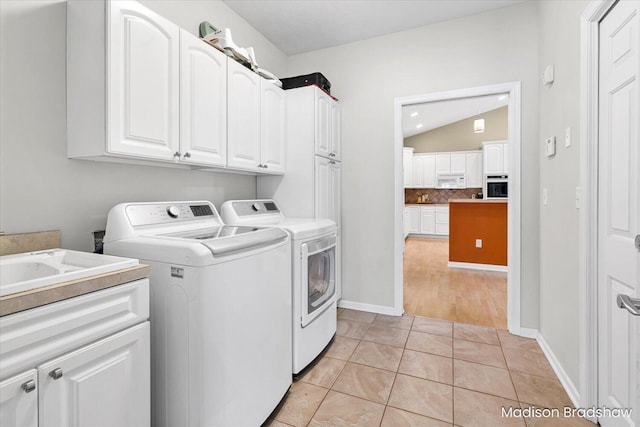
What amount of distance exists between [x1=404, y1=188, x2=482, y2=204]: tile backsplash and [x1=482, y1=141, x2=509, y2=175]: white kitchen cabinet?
0.89 m

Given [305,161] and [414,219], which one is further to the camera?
[414,219]

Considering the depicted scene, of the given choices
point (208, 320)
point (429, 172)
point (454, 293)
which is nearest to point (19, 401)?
point (208, 320)

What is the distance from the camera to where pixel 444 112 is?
6.80m

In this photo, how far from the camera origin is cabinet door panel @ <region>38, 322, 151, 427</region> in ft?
2.79

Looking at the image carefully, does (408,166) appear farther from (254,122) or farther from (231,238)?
(231,238)

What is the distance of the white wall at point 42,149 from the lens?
126cm

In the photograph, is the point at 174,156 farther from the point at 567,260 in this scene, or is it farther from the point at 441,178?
the point at 441,178

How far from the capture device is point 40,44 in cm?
135

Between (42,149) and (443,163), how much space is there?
27.4ft

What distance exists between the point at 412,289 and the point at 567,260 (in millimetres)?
2115

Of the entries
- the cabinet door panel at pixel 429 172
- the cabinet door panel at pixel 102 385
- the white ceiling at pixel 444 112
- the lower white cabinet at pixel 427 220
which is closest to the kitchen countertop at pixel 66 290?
the cabinet door panel at pixel 102 385

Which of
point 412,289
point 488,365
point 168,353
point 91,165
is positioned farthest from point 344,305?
point 91,165

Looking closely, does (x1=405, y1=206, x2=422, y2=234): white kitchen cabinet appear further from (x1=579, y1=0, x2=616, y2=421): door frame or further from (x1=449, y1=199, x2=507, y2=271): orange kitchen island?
(x1=579, y1=0, x2=616, y2=421): door frame

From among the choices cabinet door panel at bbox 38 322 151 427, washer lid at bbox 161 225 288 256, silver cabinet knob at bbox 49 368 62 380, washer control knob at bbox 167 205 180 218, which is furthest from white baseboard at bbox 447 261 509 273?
silver cabinet knob at bbox 49 368 62 380
